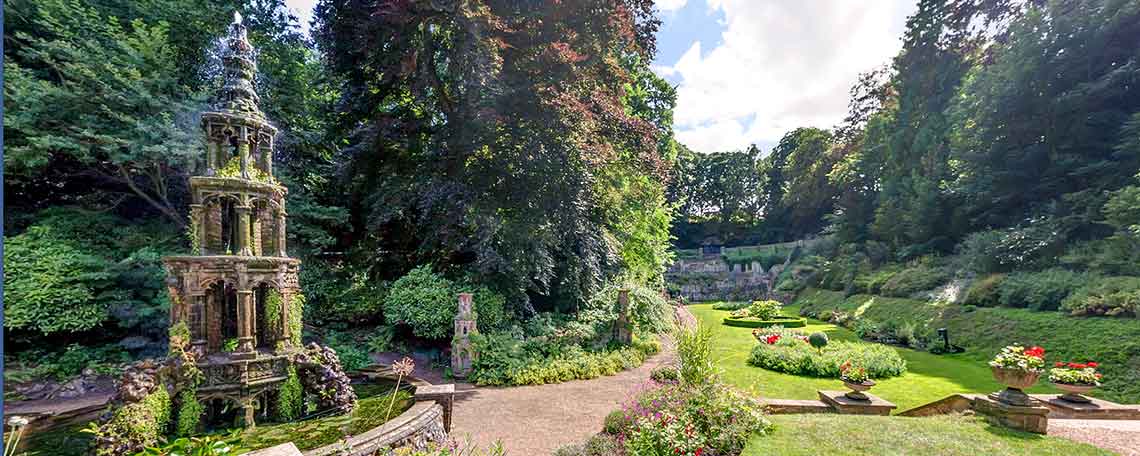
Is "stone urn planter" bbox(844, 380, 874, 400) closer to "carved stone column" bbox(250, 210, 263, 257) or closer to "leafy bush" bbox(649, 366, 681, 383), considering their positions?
"leafy bush" bbox(649, 366, 681, 383)

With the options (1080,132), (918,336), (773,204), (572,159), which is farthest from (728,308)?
(773,204)

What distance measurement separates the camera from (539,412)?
8.82 metres

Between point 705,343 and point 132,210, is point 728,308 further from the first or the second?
point 132,210

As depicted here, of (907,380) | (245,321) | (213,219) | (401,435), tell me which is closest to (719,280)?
(907,380)

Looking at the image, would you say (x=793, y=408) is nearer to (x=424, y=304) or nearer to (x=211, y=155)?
(x=424, y=304)

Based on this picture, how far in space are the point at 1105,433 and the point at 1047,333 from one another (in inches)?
276

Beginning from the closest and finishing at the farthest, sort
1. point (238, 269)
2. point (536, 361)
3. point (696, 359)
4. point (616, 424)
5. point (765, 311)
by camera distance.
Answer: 1. point (238, 269)
2. point (616, 424)
3. point (696, 359)
4. point (536, 361)
5. point (765, 311)

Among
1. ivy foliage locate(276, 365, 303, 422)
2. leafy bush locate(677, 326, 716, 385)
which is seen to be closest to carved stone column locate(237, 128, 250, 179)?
ivy foliage locate(276, 365, 303, 422)

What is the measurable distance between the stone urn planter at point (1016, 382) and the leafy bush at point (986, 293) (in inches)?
452

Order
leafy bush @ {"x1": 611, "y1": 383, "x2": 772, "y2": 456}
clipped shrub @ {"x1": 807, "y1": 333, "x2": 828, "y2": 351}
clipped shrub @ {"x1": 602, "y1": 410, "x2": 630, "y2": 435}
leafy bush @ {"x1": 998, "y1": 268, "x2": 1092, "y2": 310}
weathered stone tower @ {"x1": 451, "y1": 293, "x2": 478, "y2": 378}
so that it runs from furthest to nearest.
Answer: leafy bush @ {"x1": 998, "y1": 268, "x2": 1092, "y2": 310} → clipped shrub @ {"x1": 807, "y1": 333, "x2": 828, "y2": 351} → weathered stone tower @ {"x1": 451, "y1": 293, "x2": 478, "y2": 378} → clipped shrub @ {"x1": 602, "y1": 410, "x2": 630, "y2": 435} → leafy bush @ {"x1": 611, "y1": 383, "x2": 772, "y2": 456}

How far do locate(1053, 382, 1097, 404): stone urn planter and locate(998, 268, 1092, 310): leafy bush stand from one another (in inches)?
292

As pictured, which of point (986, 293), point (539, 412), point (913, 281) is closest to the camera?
point (539, 412)

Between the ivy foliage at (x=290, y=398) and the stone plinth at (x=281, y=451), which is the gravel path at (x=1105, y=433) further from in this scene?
the ivy foliage at (x=290, y=398)

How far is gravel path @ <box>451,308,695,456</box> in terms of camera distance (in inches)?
297
